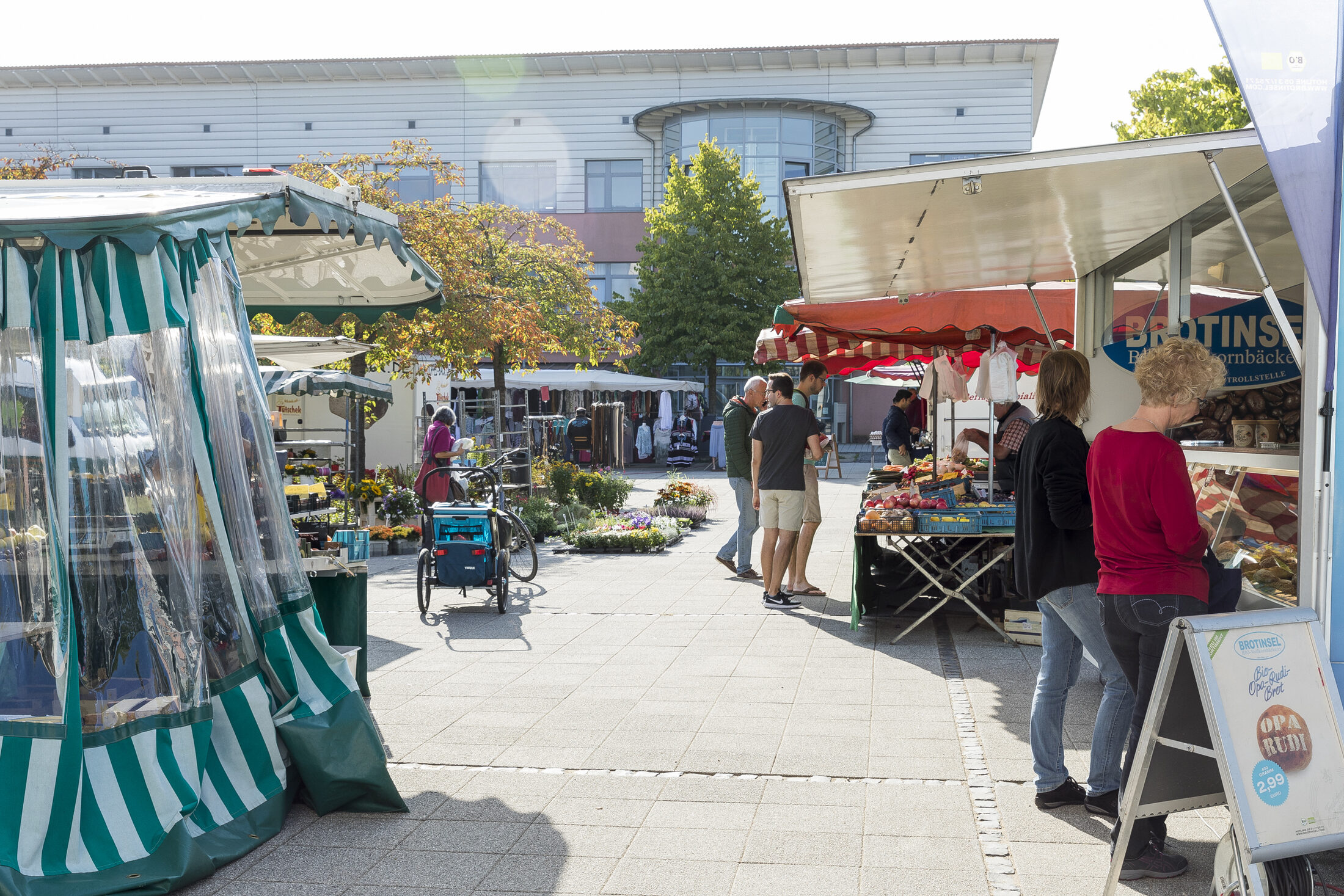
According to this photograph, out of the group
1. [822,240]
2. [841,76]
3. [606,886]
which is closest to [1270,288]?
[822,240]

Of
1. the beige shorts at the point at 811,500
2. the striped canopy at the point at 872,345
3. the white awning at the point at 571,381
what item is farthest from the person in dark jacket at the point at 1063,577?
the white awning at the point at 571,381

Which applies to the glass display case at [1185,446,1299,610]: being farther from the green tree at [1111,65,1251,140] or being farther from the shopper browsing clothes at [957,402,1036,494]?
the green tree at [1111,65,1251,140]

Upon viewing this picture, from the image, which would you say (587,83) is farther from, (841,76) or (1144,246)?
(1144,246)

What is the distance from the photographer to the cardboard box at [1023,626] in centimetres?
746

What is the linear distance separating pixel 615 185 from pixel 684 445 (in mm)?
11180

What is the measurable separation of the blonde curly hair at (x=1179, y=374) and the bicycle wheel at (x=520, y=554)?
6287mm

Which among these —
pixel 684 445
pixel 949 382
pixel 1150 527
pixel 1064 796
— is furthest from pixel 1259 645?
pixel 684 445

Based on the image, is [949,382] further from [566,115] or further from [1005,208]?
[566,115]

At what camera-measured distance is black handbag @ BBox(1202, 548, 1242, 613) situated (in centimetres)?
392

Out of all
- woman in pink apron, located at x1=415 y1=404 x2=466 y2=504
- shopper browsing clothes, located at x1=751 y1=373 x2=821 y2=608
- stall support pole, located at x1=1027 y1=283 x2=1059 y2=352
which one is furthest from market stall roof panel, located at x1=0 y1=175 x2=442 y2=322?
woman in pink apron, located at x1=415 y1=404 x2=466 y2=504

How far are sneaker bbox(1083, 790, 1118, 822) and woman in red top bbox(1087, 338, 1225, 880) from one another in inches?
16.1

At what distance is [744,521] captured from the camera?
10617mm

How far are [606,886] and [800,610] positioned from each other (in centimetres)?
531

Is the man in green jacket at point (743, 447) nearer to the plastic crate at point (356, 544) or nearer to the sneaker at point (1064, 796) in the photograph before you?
the plastic crate at point (356, 544)
